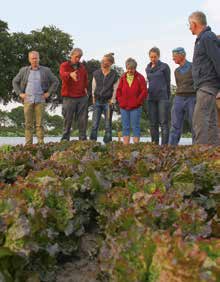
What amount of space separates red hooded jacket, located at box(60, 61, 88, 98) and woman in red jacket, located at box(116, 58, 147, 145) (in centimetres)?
98

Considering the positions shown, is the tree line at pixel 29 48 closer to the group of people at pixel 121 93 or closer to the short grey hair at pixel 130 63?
the group of people at pixel 121 93

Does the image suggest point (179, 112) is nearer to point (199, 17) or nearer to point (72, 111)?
point (72, 111)

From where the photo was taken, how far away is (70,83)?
11.9 metres

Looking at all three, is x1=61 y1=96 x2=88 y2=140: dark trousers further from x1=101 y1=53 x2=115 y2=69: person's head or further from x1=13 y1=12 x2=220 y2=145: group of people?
x1=101 y1=53 x2=115 y2=69: person's head

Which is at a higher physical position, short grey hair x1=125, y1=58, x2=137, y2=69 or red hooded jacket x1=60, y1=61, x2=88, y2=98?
short grey hair x1=125, y1=58, x2=137, y2=69

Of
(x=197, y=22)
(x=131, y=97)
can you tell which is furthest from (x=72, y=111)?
(x=197, y=22)

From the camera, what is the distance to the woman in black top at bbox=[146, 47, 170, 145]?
11.3 m

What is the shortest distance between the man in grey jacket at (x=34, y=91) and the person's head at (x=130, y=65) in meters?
1.61

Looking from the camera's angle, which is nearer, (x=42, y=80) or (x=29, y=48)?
(x=42, y=80)

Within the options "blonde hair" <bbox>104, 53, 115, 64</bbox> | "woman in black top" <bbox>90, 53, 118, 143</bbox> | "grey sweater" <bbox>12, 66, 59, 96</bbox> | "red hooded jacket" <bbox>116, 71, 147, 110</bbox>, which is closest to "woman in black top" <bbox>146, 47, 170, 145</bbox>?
"red hooded jacket" <bbox>116, 71, 147, 110</bbox>

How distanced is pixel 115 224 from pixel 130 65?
899 centimetres

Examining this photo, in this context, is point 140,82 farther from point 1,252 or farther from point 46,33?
point 46,33

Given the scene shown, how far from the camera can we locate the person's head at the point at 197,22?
757cm

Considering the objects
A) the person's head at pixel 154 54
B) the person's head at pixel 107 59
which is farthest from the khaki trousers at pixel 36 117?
the person's head at pixel 154 54
